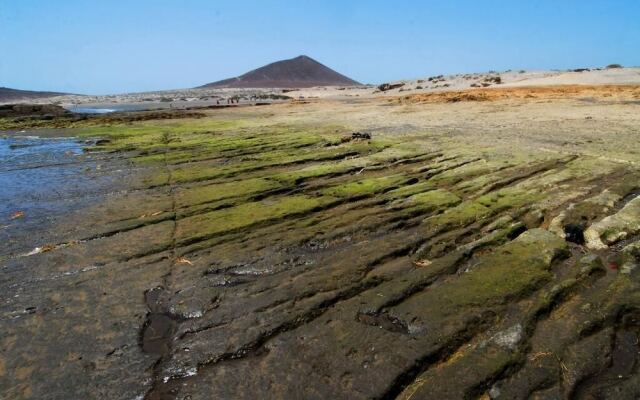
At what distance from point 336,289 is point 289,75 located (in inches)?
5114

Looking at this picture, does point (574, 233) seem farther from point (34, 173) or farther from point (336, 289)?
point (34, 173)

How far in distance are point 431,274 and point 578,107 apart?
18252 mm

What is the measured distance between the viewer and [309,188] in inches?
321

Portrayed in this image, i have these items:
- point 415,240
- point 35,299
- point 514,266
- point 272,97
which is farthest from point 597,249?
point 272,97

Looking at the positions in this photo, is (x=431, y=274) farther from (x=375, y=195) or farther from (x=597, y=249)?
(x=375, y=195)

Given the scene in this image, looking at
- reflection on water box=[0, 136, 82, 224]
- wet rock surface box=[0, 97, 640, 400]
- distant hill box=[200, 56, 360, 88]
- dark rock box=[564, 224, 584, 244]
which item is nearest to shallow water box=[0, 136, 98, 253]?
reflection on water box=[0, 136, 82, 224]

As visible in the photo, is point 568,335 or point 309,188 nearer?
point 568,335

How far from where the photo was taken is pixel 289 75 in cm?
12850

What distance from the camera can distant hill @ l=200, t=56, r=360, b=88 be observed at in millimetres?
124312

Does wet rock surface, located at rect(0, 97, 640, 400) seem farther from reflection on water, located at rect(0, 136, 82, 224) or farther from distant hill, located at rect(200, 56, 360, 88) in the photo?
distant hill, located at rect(200, 56, 360, 88)

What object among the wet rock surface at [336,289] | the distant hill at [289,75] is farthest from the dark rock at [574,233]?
the distant hill at [289,75]

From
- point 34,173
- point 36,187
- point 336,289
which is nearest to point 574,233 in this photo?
point 336,289

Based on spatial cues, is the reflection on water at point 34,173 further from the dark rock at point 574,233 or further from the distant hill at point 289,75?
the distant hill at point 289,75

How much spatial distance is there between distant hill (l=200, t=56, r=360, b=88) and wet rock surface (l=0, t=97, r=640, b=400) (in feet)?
387
